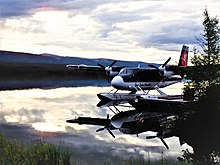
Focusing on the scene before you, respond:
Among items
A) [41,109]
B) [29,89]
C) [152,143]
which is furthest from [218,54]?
[29,89]

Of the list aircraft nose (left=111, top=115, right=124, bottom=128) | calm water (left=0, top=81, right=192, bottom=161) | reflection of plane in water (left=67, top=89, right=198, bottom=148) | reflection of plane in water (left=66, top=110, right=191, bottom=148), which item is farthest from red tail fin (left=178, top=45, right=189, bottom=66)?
aircraft nose (left=111, top=115, right=124, bottom=128)

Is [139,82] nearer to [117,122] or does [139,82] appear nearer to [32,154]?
[117,122]

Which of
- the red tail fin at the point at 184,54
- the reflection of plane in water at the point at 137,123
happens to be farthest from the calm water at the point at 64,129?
the red tail fin at the point at 184,54

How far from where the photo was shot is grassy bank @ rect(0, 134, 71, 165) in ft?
9.38

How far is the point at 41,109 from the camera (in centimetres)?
372

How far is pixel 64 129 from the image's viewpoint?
3.47 metres

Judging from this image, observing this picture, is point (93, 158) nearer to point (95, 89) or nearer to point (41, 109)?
point (41, 109)

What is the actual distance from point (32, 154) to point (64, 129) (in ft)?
2.01

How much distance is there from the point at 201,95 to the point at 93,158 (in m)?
0.91

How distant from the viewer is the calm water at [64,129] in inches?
126

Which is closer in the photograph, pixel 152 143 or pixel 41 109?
pixel 152 143

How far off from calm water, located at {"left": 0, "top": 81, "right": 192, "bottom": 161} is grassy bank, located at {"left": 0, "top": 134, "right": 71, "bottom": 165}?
0.14m

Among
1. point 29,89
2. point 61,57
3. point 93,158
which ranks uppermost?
point 61,57

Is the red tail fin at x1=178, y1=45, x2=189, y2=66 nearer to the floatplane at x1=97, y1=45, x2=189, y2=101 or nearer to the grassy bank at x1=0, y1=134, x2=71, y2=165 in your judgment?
the floatplane at x1=97, y1=45, x2=189, y2=101
